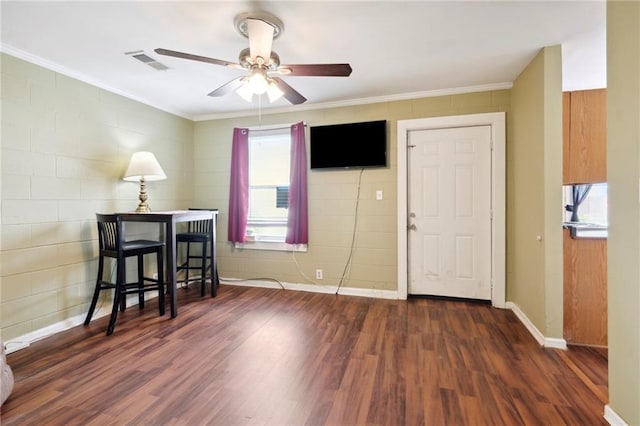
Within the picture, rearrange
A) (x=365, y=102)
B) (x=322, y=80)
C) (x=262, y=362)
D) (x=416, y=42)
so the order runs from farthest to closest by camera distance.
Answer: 1. (x=365, y=102)
2. (x=322, y=80)
3. (x=416, y=42)
4. (x=262, y=362)

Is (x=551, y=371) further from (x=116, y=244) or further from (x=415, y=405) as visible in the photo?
(x=116, y=244)

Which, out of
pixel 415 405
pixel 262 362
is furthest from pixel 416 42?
pixel 262 362

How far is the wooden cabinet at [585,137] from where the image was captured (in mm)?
2504

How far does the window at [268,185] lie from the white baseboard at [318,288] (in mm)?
592

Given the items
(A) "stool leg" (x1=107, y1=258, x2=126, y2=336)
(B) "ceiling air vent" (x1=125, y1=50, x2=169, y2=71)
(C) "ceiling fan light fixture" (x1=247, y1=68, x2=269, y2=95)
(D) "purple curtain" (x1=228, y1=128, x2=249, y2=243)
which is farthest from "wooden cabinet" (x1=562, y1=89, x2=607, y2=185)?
(A) "stool leg" (x1=107, y1=258, x2=126, y2=336)

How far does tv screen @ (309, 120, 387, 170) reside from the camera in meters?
3.48

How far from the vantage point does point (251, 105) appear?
377 cm

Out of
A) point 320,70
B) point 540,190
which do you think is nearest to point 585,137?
point 540,190

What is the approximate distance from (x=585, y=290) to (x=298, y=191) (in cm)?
290

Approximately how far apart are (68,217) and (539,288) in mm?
4156

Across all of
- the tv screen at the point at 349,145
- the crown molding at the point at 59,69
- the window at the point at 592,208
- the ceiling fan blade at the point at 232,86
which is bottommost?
the window at the point at 592,208

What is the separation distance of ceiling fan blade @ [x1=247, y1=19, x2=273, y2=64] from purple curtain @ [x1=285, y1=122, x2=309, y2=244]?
5.82 feet

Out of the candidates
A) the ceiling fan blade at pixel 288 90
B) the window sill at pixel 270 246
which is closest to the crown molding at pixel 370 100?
the ceiling fan blade at pixel 288 90

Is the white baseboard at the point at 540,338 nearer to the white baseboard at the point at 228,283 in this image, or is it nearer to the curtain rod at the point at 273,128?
the white baseboard at the point at 228,283
